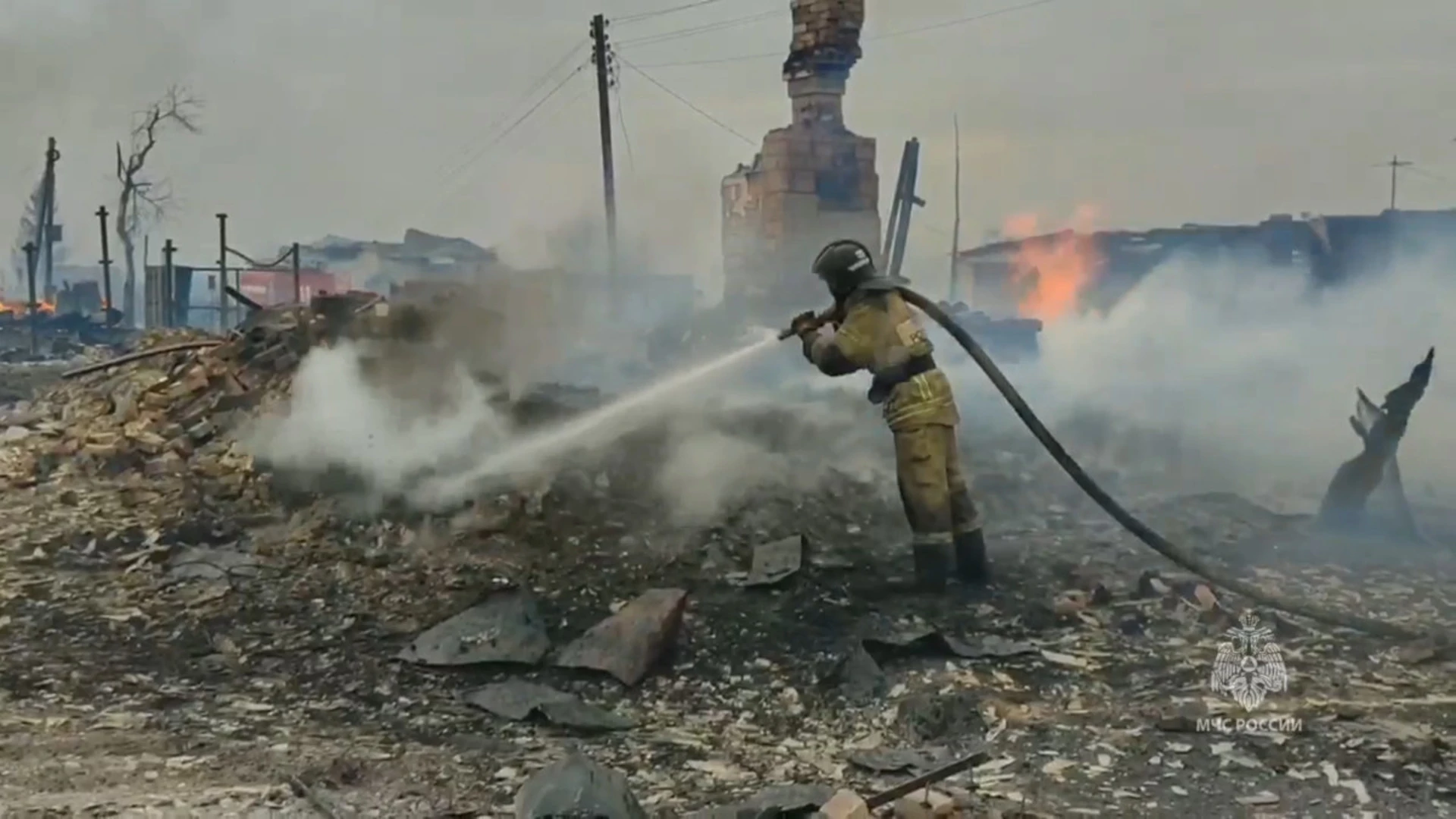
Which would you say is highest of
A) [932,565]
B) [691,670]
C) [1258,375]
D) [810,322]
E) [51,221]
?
[51,221]

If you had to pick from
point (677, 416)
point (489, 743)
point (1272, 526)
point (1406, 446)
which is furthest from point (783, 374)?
point (489, 743)

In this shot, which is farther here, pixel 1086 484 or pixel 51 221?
pixel 51 221

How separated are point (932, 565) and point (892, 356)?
3.53 ft

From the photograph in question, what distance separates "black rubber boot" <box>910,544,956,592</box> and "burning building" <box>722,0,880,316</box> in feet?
23.6

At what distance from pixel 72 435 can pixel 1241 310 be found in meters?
11.6

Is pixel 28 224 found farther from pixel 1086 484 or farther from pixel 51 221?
pixel 1086 484

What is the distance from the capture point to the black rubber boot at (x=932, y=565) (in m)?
5.76

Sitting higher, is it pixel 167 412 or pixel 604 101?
pixel 604 101

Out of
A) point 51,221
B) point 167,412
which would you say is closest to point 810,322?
point 167,412

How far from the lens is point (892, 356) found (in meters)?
5.62

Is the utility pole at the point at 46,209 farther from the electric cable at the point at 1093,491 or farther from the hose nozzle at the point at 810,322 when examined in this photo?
the electric cable at the point at 1093,491

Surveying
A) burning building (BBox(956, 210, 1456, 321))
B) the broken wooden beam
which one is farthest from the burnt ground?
burning building (BBox(956, 210, 1456, 321))

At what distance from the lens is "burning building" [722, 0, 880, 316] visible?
41.3 ft

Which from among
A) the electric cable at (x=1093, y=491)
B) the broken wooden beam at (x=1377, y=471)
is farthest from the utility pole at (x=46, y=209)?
the broken wooden beam at (x=1377, y=471)
